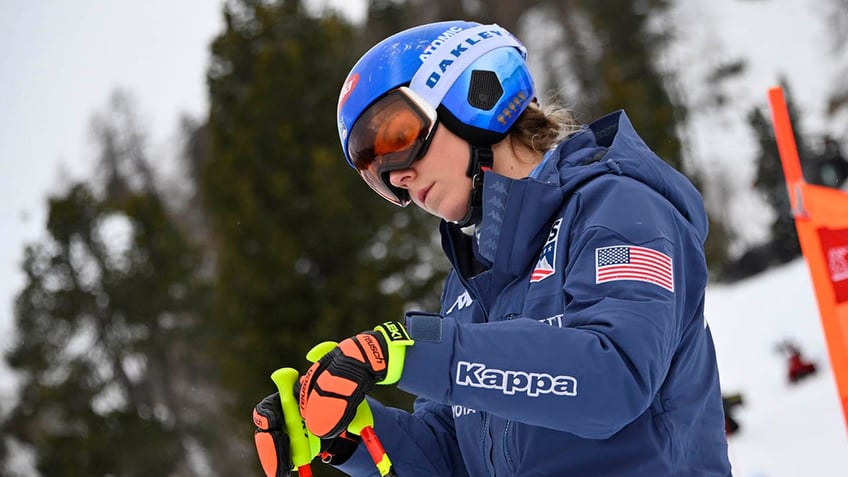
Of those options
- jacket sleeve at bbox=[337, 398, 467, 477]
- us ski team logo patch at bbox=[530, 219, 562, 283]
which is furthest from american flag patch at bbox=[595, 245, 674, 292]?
jacket sleeve at bbox=[337, 398, 467, 477]

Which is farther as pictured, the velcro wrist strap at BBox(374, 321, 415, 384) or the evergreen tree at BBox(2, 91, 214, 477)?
the evergreen tree at BBox(2, 91, 214, 477)

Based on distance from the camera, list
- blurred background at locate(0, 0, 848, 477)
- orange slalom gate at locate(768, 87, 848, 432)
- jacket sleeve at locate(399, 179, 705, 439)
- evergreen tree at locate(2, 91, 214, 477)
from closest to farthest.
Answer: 1. jacket sleeve at locate(399, 179, 705, 439)
2. orange slalom gate at locate(768, 87, 848, 432)
3. blurred background at locate(0, 0, 848, 477)
4. evergreen tree at locate(2, 91, 214, 477)

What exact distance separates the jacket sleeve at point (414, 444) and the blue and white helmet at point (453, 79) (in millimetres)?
879

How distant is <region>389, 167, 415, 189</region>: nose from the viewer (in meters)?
2.40

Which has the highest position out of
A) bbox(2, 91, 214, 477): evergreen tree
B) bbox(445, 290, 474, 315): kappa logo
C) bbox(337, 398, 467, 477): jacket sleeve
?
bbox(445, 290, 474, 315): kappa logo

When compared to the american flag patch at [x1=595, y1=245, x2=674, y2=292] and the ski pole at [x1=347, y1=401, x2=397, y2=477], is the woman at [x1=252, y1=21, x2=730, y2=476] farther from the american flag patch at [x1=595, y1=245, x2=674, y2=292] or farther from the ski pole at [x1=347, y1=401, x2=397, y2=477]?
the ski pole at [x1=347, y1=401, x2=397, y2=477]

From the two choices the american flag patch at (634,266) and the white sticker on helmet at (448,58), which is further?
the white sticker on helmet at (448,58)

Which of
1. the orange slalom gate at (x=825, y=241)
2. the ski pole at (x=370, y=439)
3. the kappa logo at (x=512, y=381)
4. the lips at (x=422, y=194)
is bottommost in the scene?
the orange slalom gate at (x=825, y=241)

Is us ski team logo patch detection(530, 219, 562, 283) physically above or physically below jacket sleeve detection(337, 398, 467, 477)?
above

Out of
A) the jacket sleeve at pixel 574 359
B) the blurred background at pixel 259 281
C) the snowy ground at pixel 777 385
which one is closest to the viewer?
the jacket sleeve at pixel 574 359

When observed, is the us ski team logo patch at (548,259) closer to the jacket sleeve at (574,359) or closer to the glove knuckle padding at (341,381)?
the jacket sleeve at (574,359)

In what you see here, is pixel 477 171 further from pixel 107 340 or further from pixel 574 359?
pixel 107 340

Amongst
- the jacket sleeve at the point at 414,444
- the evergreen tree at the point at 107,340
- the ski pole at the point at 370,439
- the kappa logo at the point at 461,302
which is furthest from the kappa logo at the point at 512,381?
the evergreen tree at the point at 107,340

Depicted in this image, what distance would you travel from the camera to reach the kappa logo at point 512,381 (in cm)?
169
